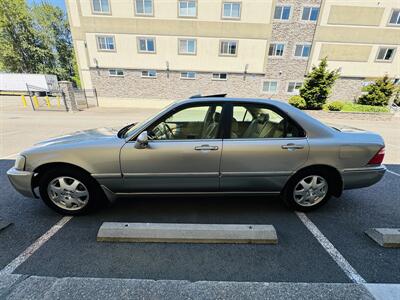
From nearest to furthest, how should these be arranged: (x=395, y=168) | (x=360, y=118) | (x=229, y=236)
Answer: (x=229, y=236)
(x=395, y=168)
(x=360, y=118)

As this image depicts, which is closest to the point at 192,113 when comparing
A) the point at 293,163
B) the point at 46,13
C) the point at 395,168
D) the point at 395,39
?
the point at 293,163

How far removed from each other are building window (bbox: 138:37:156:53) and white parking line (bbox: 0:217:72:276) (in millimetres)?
18033

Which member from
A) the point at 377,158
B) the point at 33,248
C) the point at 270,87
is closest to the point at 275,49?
Result: the point at 270,87

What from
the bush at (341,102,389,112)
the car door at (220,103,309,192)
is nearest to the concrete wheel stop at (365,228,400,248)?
the car door at (220,103,309,192)

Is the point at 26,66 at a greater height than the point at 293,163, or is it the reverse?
the point at 26,66

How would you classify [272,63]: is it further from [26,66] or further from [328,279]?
[26,66]

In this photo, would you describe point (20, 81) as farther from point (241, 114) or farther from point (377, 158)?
point (377, 158)

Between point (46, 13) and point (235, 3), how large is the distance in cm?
4410

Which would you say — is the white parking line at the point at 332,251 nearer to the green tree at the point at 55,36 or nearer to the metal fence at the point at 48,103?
the metal fence at the point at 48,103

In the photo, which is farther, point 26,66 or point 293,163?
point 26,66

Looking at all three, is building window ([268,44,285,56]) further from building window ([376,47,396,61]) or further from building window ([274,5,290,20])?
building window ([376,47,396,61])

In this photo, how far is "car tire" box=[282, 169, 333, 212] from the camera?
266 cm

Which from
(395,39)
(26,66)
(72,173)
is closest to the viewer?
(72,173)

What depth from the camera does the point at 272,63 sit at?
18.0 metres
